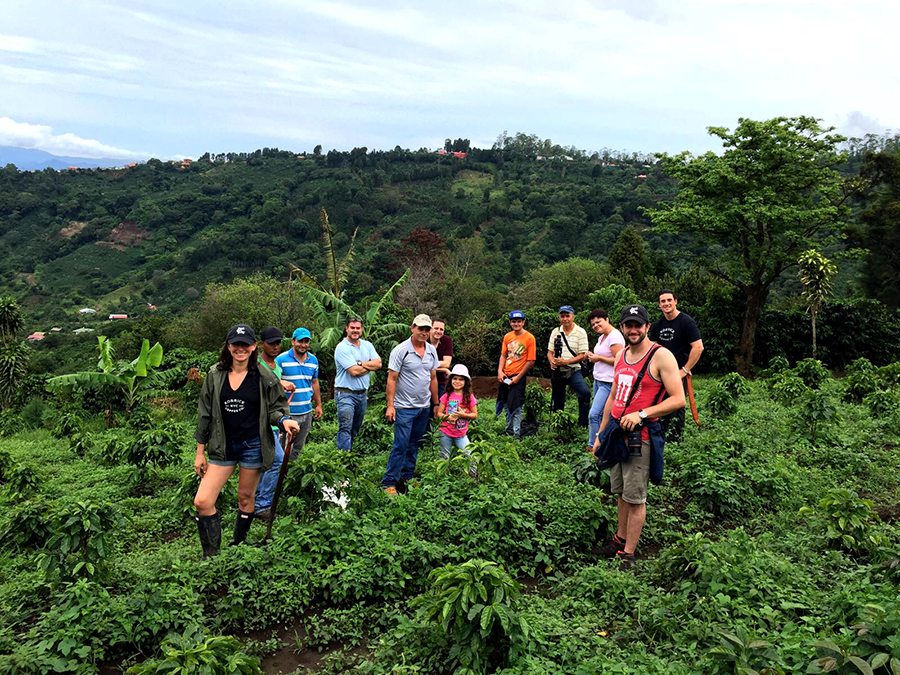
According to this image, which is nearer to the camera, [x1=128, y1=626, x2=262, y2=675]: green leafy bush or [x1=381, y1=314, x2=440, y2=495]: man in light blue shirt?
[x1=128, y1=626, x2=262, y2=675]: green leafy bush

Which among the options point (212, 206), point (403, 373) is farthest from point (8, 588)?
point (212, 206)

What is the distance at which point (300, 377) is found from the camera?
595 cm

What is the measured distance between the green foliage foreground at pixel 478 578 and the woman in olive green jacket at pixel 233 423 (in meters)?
0.34

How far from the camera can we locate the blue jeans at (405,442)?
5980 mm

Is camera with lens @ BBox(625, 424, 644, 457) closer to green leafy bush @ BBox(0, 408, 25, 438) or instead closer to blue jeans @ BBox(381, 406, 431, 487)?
blue jeans @ BBox(381, 406, 431, 487)

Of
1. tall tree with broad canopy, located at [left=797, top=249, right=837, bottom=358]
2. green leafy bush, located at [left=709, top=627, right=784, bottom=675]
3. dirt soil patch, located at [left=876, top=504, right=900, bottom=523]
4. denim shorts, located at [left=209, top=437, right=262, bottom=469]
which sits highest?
tall tree with broad canopy, located at [left=797, top=249, right=837, bottom=358]

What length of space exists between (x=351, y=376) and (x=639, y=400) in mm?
3481

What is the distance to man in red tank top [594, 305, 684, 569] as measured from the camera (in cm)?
426

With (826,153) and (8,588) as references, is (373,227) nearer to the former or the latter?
(826,153)

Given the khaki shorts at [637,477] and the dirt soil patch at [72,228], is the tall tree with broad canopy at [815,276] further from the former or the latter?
the dirt soil patch at [72,228]

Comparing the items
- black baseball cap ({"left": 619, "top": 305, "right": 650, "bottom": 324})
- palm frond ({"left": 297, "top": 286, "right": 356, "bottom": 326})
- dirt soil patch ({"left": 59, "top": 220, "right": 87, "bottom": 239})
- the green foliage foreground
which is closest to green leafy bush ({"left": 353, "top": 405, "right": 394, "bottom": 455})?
the green foliage foreground

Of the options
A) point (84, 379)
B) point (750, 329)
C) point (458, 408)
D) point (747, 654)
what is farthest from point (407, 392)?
point (750, 329)

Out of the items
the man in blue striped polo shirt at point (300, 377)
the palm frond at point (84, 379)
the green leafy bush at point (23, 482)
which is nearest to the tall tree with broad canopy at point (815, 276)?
the man in blue striped polo shirt at point (300, 377)

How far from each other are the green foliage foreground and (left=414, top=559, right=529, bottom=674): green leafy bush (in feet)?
0.04
